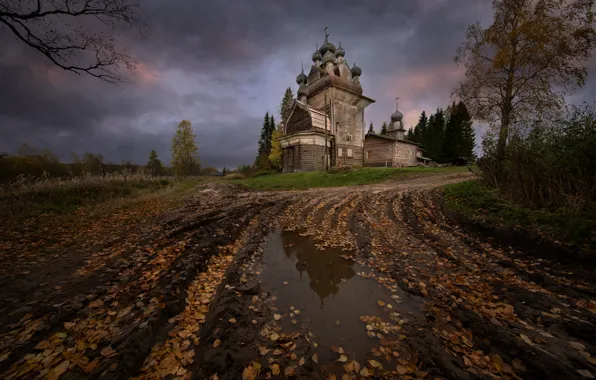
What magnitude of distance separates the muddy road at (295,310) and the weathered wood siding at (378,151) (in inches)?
1004

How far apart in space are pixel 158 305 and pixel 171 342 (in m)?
0.87

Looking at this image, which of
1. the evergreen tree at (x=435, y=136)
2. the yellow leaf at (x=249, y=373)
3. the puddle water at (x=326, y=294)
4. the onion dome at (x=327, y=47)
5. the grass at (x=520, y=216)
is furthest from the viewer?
the evergreen tree at (x=435, y=136)

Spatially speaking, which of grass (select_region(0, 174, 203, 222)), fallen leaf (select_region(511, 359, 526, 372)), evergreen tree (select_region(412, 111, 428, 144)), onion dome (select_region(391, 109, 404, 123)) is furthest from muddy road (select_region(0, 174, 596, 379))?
evergreen tree (select_region(412, 111, 428, 144))

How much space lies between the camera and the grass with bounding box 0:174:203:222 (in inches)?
320

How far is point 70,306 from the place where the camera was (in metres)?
3.44

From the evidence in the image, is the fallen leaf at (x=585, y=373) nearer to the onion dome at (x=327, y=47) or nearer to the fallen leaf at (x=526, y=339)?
the fallen leaf at (x=526, y=339)

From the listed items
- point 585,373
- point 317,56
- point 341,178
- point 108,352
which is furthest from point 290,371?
point 317,56

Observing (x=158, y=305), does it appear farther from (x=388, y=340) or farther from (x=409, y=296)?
(x=409, y=296)

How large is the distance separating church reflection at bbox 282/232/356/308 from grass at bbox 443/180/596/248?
502 cm

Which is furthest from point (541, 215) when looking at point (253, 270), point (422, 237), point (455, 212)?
point (253, 270)

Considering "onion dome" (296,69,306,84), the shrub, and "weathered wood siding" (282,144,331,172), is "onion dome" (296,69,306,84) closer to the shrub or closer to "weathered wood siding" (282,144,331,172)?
"weathered wood siding" (282,144,331,172)

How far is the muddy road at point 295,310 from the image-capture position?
262cm

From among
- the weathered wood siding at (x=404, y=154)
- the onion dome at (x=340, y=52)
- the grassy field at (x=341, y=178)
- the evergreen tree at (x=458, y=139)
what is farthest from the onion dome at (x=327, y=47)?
the evergreen tree at (x=458, y=139)

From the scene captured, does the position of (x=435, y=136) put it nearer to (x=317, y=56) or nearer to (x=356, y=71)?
(x=356, y=71)
